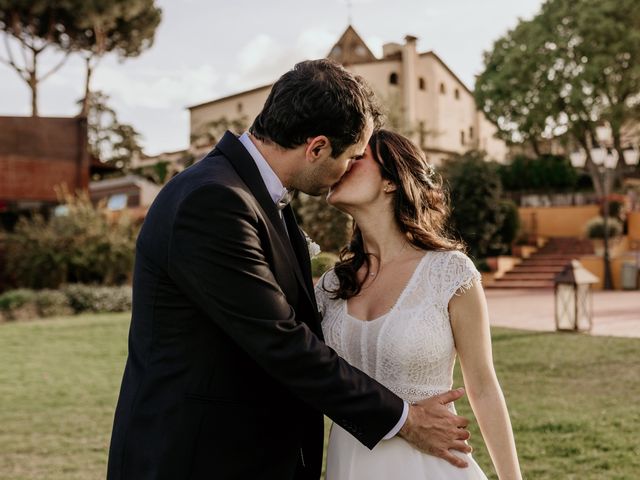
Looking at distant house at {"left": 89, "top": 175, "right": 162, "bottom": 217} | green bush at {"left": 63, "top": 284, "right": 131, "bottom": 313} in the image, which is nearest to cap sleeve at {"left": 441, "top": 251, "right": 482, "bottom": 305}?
green bush at {"left": 63, "top": 284, "right": 131, "bottom": 313}

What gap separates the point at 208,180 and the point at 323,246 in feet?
47.4

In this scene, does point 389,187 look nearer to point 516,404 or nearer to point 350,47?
point 516,404

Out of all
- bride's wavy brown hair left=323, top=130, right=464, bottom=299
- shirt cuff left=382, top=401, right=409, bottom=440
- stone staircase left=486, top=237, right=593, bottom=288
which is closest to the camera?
shirt cuff left=382, top=401, right=409, bottom=440

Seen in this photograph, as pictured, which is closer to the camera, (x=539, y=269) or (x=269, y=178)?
(x=269, y=178)

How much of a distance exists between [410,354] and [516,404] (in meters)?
5.09

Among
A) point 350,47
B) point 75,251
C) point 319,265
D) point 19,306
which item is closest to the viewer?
point 319,265

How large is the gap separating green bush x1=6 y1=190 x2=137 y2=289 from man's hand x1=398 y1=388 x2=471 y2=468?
699 inches

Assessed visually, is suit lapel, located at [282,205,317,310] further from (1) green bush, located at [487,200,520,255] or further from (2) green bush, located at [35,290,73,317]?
(1) green bush, located at [487,200,520,255]

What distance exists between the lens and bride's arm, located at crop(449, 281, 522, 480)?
249 cm

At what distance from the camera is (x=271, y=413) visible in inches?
87.4

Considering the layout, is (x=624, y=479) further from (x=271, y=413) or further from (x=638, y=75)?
(x=638, y=75)

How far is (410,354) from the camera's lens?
8.29ft

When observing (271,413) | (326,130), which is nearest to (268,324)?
(271,413)

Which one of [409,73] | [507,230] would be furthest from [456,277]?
[409,73]
